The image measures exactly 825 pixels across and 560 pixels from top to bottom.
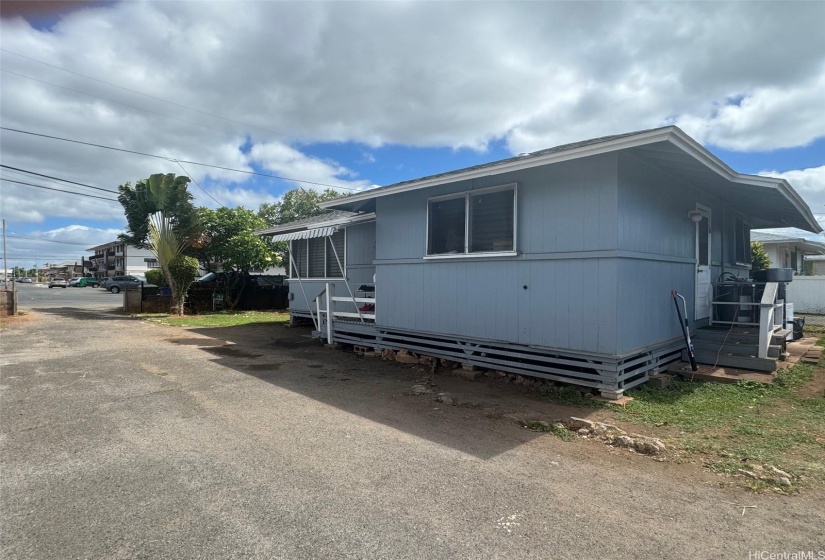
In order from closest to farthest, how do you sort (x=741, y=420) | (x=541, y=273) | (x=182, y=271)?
(x=741, y=420) → (x=541, y=273) → (x=182, y=271)

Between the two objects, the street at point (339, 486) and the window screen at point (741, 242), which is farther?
the window screen at point (741, 242)

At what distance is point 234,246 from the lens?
17.8 metres

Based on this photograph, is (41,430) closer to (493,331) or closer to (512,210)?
(493,331)

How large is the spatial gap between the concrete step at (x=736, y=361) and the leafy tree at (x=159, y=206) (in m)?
17.3

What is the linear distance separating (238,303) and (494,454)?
1733cm

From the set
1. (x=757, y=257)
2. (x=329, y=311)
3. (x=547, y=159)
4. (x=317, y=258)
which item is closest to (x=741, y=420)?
(x=547, y=159)

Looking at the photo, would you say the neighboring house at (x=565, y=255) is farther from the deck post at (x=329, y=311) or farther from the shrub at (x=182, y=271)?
the shrub at (x=182, y=271)

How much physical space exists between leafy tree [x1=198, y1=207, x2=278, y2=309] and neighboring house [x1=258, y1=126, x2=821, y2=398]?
10.3m

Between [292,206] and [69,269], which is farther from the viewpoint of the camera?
[69,269]

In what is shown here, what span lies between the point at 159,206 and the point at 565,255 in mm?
15892

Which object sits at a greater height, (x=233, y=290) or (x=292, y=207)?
(x=292, y=207)

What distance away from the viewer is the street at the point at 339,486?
2.50 metres

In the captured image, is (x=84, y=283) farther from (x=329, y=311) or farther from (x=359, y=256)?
(x=329, y=311)

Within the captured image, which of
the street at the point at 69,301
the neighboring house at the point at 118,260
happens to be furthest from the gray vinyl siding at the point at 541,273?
the neighboring house at the point at 118,260
